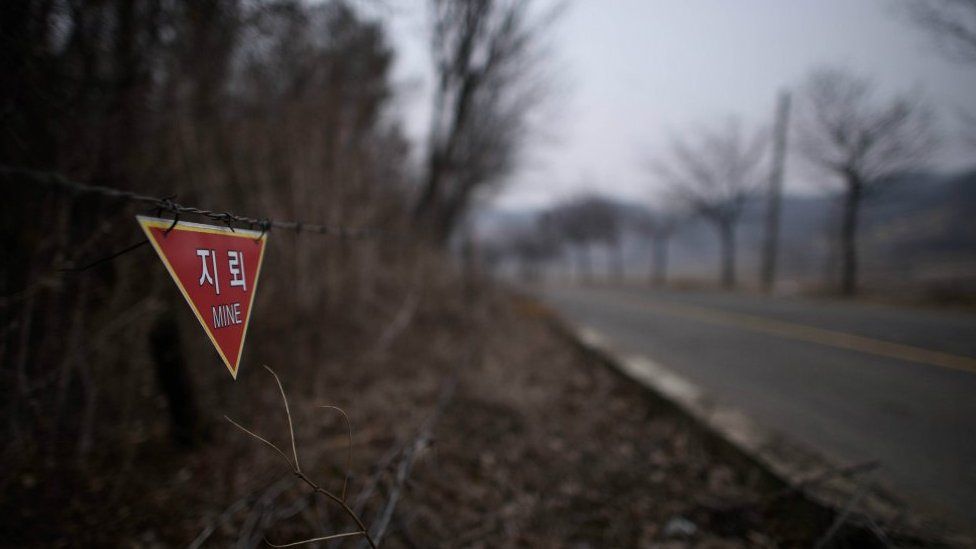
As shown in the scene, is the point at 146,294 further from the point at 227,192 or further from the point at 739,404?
the point at 739,404

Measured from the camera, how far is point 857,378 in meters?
4.12

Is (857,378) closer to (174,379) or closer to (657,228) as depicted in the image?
(174,379)

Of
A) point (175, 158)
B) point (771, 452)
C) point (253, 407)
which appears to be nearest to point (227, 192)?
point (175, 158)

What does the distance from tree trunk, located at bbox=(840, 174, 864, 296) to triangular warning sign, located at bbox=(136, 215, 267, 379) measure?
57.1 ft

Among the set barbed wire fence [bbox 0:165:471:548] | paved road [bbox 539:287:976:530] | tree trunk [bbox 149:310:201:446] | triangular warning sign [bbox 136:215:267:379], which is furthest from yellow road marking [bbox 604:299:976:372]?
tree trunk [bbox 149:310:201:446]

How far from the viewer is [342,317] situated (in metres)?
5.00

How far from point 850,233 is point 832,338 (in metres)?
11.4

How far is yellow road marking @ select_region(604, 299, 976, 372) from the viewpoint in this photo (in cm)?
456

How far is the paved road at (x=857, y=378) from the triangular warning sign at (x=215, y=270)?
10.3ft

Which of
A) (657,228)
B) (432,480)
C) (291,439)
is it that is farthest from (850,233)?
(657,228)

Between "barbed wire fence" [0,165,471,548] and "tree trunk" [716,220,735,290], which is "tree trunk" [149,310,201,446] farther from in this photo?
"tree trunk" [716,220,735,290]

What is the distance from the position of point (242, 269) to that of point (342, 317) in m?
4.02

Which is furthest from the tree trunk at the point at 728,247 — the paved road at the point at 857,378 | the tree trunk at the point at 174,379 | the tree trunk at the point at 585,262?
the tree trunk at the point at 174,379


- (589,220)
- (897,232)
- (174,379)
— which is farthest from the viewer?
(589,220)
